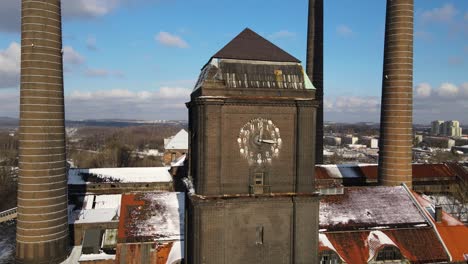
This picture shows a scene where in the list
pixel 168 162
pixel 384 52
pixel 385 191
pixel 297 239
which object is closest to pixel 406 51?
pixel 384 52

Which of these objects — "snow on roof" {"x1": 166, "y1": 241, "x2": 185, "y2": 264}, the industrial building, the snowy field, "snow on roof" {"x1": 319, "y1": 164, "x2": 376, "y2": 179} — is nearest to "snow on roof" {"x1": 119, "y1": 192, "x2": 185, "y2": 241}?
the industrial building

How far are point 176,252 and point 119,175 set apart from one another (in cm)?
2735

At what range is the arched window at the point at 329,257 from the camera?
774 inches

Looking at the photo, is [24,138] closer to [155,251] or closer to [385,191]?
[155,251]

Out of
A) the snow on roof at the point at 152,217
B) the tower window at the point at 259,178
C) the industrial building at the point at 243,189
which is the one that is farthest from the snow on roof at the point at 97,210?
the tower window at the point at 259,178

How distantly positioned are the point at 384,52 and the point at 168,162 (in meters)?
43.7

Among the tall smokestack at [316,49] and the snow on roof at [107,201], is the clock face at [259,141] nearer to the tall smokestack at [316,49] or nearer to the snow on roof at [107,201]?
the snow on roof at [107,201]

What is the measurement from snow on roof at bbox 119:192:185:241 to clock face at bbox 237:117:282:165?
8.45 m

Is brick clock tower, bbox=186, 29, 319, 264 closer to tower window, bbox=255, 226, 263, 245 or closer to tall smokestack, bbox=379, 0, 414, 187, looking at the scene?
tower window, bbox=255, 226, 263, 245

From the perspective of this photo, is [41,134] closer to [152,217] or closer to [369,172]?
[152,217]

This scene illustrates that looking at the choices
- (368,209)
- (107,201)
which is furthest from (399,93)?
(107,201)

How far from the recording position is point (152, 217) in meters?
22.2

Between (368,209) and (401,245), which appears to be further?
(368,209)

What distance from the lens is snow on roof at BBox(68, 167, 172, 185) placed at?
1677 inches
